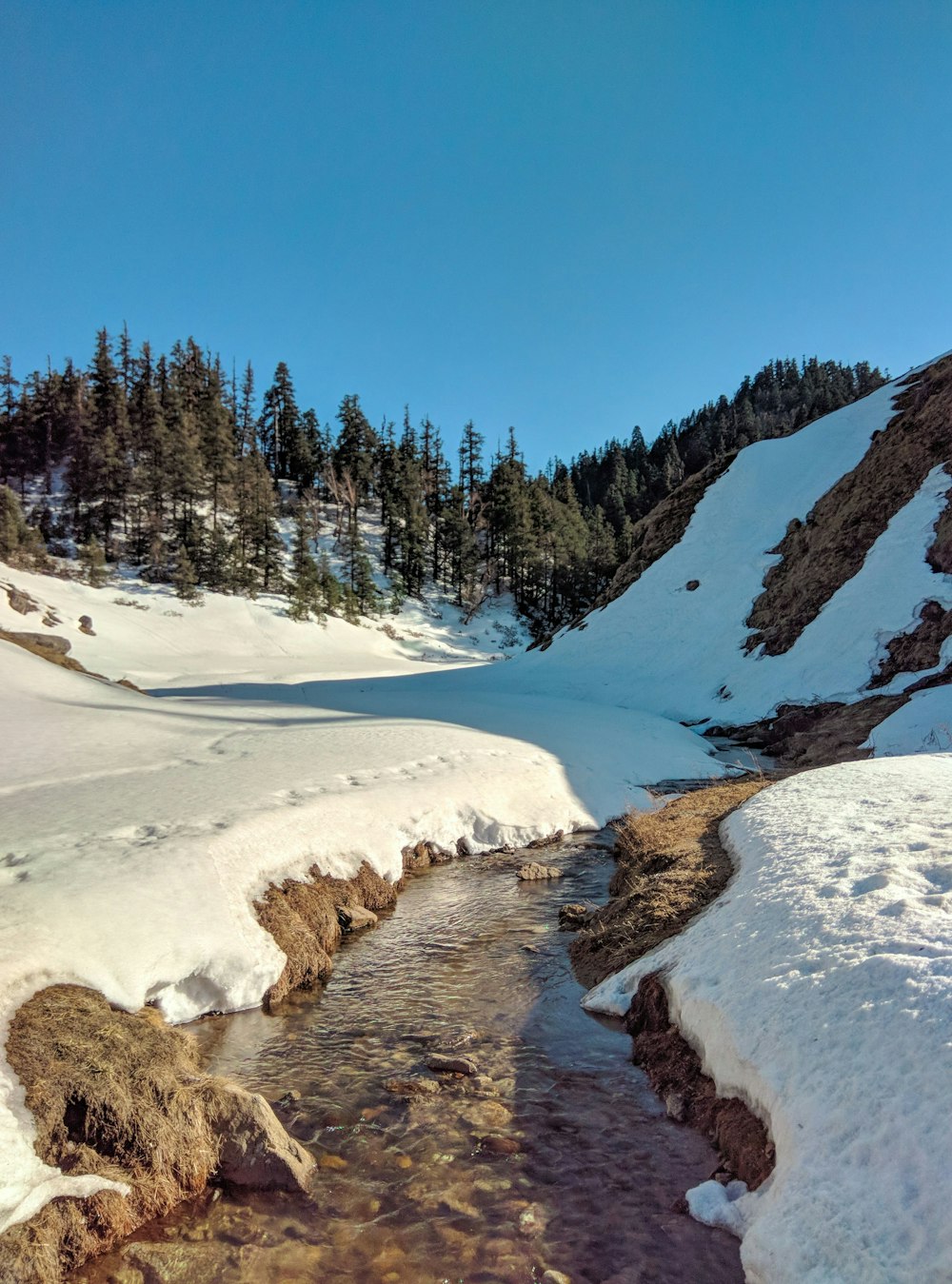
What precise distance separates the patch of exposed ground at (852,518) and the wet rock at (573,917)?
718 inches

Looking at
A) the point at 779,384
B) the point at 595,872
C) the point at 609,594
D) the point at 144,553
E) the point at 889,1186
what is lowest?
the point at 595,872

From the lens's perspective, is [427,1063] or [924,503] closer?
[427,1063]

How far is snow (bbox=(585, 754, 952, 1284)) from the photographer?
2900mm

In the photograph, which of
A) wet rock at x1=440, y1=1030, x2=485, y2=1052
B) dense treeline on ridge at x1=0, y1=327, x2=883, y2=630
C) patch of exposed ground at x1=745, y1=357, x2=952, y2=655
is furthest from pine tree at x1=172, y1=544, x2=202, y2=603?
wet rock at x1=440, y1=1030, x2=485, y2=1052

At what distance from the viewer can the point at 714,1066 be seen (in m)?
4.66

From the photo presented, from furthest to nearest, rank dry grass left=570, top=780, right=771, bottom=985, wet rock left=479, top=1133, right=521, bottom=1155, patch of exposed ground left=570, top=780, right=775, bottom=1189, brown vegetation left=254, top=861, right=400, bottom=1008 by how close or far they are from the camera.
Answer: dry grass left=570, top=780, right=771, bottom=985, brown vegetation left=254, top=861, right=400, bottom=1008, wet rock left=479, top=1133, right=521, bottom=1155, patch of exposed ground left=570, top=780, right=775, bottom=1189

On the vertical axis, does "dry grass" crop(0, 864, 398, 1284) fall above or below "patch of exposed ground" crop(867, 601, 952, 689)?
below

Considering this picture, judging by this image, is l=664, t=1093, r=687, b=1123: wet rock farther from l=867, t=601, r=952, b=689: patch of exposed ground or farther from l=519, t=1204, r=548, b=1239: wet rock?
l=867, t=601, r=952, b=689: patch of exposed ground

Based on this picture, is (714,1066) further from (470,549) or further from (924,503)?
(470,549)

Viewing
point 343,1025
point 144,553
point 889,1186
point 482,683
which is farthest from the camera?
point 144,553

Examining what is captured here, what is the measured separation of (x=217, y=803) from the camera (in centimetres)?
893

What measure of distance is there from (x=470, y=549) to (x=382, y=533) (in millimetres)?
10687

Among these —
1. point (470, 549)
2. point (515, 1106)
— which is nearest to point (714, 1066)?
point (515, 1106)

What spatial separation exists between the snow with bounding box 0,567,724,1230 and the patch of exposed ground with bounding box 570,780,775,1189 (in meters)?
2.41
